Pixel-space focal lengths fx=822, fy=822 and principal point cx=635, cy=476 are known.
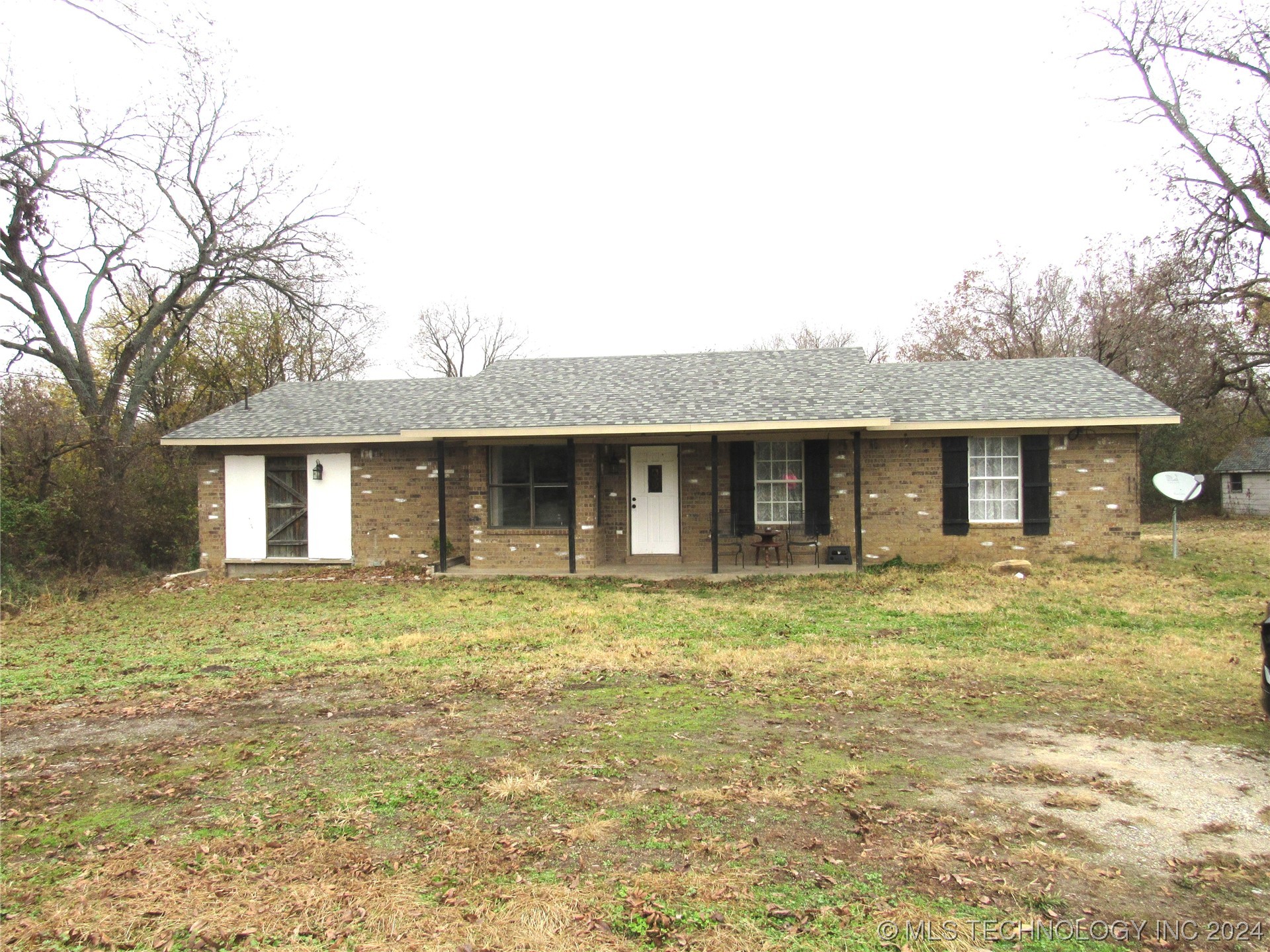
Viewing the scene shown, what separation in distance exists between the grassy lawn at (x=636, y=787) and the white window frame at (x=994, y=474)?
208 inches

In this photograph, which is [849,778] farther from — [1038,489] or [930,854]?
[1038,489]

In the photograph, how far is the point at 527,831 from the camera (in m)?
3.93

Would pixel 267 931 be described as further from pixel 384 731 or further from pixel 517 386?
pixel 517 386

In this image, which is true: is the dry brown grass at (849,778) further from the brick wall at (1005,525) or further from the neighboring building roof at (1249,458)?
the neighboring building roof at (1249,458)

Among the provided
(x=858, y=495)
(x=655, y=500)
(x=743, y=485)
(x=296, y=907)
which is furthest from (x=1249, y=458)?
(x=296, y=907)

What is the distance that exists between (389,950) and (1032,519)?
1383 centimetres

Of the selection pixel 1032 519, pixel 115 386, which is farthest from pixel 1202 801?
pixel 115 386

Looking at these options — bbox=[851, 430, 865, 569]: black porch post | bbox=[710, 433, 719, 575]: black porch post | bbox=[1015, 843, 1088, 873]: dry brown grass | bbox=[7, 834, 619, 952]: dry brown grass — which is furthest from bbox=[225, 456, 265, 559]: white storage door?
bbox=[1015, 843, 1088, 873]: dry brown grass

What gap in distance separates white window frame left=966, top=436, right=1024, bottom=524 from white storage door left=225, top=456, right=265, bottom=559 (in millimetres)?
13471

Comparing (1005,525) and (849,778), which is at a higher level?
(1005,525)

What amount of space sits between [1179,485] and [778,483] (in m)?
7.74

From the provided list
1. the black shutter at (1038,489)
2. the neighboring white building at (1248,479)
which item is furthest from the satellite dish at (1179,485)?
the neighboring white building at (1248,479)

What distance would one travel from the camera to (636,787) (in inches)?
176

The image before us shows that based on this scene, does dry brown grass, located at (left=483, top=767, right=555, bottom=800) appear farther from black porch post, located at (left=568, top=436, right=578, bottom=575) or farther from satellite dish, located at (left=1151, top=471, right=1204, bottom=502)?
satellite dish, located at (left=1151, top=471, right=1204, bottom=502)
